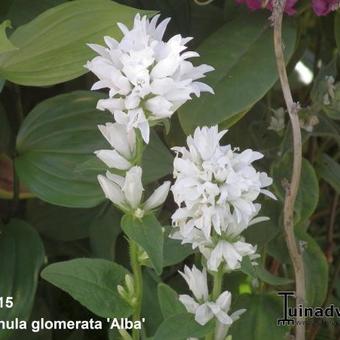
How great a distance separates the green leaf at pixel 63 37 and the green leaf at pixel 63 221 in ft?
0.87

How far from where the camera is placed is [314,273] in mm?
906

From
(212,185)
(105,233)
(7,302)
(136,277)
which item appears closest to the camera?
(212,185)

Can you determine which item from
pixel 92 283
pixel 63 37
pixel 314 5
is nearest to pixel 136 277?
pixel 92 283

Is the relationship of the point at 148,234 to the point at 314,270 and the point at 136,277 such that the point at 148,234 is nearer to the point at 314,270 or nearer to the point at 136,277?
the point at 136,277

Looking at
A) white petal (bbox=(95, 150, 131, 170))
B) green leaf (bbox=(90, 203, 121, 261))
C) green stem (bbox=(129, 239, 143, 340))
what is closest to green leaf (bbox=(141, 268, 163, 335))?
green leaf (bbox=(90, 203, 121, 261))

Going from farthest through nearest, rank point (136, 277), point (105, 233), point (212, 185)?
point (105, 233), point (136, 277), point (212, 185)

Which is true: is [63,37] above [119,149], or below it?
above

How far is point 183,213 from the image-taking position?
0.63m

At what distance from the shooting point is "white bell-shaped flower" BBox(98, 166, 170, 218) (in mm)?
658

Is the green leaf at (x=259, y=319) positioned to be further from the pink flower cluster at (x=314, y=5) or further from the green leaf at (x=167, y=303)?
the pink flower cluster at (x=314, y=5)

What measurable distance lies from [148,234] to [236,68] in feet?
0.90

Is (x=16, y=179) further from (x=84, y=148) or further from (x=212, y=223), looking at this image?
(x=212, y=223)

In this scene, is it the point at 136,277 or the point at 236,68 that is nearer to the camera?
the point at 136,277

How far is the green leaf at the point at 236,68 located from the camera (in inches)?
32.0
